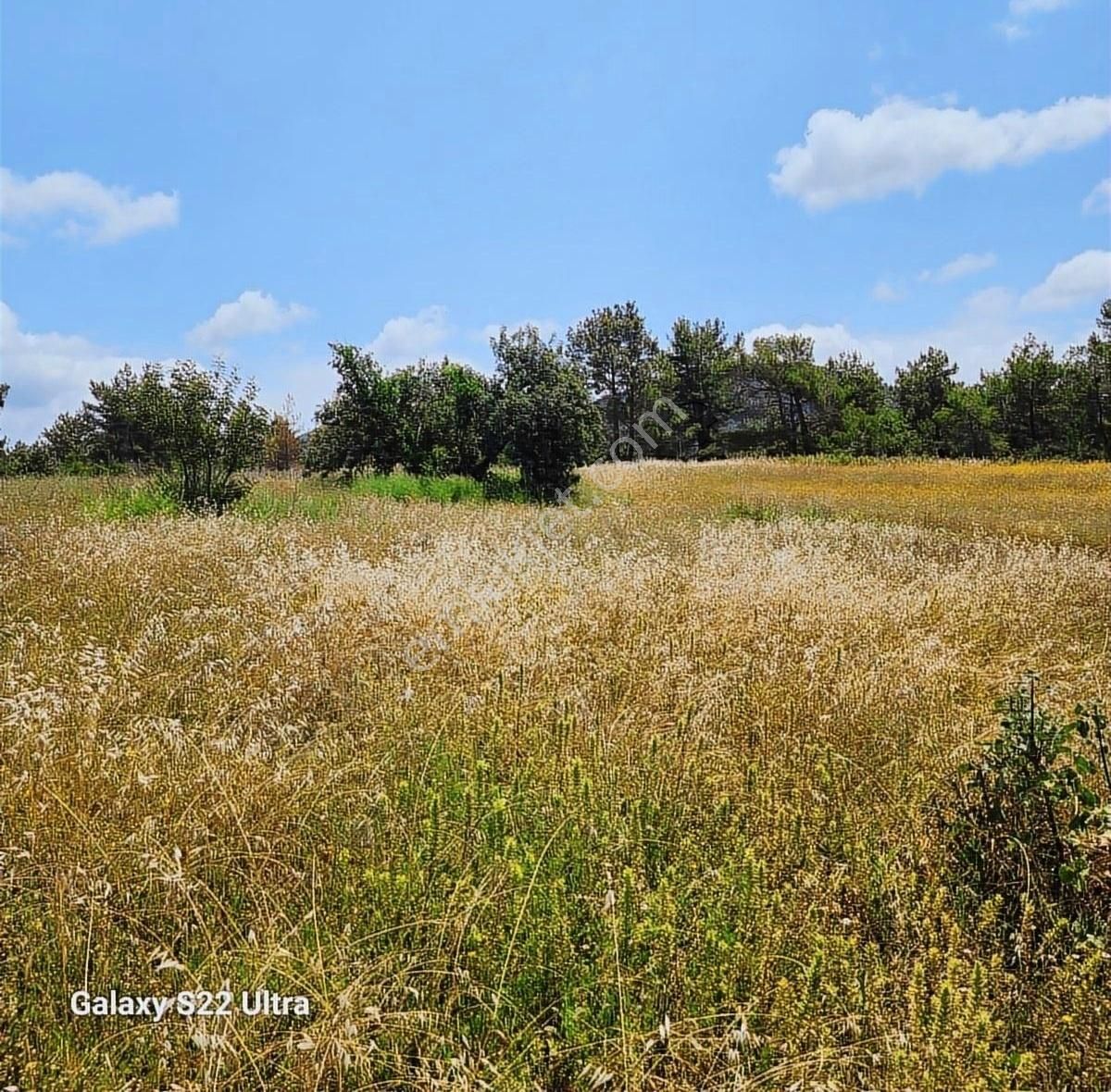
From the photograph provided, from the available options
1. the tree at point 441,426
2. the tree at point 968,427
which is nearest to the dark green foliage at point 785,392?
the tree at point 968,427

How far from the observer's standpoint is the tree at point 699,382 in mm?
45375

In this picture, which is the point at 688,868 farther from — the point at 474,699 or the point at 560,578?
the point at 560,578

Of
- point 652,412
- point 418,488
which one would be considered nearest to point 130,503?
point 418,488

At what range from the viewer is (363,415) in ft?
58.1

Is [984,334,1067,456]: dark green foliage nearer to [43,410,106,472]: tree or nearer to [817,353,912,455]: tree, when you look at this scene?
[817,353,912,455]: tree

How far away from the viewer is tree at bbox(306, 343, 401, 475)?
57.6ft

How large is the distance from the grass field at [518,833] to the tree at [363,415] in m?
13.0

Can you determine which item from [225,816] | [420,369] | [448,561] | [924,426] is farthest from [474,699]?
[924,426]

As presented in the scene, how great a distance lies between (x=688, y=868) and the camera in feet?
6.63

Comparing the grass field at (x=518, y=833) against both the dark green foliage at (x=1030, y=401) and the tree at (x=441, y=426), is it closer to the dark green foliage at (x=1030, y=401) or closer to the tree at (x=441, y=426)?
the tree at (x=441, y=426)

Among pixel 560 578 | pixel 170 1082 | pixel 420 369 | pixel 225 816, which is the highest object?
pixel 420 369

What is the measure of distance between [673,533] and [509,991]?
6849mm

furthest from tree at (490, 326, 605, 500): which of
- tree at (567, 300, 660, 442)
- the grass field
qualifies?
tree at (567, 300, 660, 442)

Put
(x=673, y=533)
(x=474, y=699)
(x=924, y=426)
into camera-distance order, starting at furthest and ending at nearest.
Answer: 1. (x=924, y=426)
2. (x=673, y=533)
3. (x=474, y=699)
